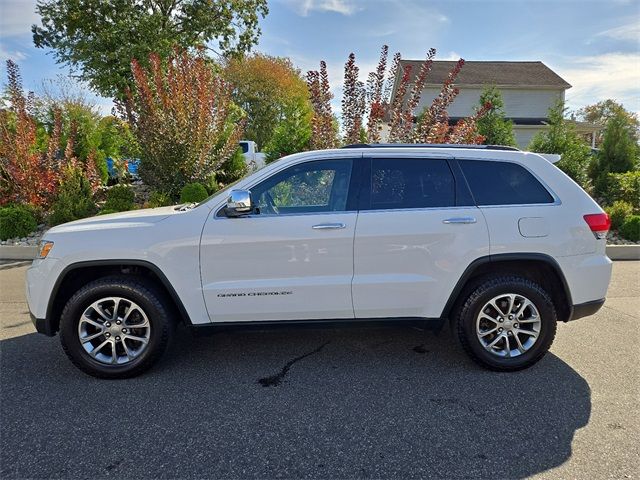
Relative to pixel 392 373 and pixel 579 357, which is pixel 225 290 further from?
pixel 579 357

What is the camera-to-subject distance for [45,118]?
20.0m

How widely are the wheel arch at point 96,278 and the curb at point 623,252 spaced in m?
7.92

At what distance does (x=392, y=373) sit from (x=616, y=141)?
11809mm

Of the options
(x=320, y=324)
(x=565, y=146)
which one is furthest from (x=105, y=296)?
(x=565, y=146)

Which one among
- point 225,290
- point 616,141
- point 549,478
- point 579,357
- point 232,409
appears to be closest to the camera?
point 549,478

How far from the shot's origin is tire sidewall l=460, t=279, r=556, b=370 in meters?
3.35

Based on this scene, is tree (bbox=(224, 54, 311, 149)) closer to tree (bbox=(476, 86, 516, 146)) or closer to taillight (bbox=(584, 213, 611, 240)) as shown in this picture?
tree (bbox=(476, 86, 516, 146))

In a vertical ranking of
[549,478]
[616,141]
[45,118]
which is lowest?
[549,478]

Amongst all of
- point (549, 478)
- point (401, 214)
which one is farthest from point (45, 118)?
point (549, 478)

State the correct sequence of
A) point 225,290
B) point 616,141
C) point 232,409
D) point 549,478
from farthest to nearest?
point 616,141
point 225,290
point 232,409
point 549,478

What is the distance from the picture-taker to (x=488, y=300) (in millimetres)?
3357

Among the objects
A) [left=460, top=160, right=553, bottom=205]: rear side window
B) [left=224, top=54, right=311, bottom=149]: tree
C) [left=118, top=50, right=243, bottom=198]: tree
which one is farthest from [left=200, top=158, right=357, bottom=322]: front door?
[left=224, top=54, right=311, bottom=149]: tree

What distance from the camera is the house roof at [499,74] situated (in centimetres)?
2328

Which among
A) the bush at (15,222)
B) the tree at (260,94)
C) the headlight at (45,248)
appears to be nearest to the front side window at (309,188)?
the headlight at (45,248)
